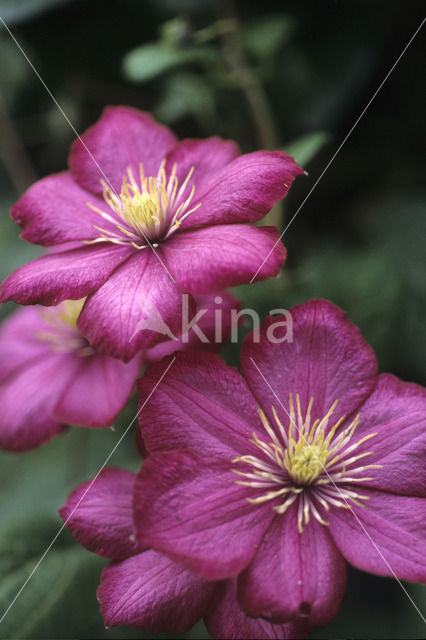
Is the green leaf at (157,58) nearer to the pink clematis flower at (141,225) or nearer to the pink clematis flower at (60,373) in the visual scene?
the pink clematis flower at (141,225)

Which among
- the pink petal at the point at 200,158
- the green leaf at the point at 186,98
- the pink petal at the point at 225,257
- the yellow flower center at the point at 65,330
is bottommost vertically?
the yellow flower center at the point at 65,330

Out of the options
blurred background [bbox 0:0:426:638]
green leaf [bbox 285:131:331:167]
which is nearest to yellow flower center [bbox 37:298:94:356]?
blurred background [bbox 0:0:426:638]

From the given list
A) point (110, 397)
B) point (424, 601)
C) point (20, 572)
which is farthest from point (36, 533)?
point (424, 601)

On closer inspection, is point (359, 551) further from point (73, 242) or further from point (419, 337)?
point (419, 337)

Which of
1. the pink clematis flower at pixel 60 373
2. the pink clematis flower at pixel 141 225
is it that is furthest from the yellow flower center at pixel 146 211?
the pink clematis flower at pixel 60 373

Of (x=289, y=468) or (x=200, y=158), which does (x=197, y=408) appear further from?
(x=200, y=158)

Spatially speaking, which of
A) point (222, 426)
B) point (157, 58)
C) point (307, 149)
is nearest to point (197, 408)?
point (222, 426)
